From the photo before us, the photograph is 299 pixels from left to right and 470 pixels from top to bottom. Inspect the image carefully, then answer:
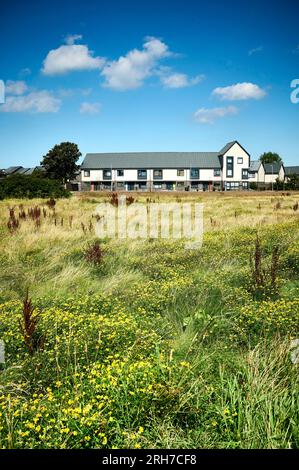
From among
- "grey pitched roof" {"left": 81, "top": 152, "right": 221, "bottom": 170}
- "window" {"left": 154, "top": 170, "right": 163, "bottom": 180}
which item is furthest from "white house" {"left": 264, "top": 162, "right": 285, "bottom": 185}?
"window" {"left": 154, "top": 170, "right": 163, "bottom": 180}

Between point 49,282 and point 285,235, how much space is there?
730 centimetres

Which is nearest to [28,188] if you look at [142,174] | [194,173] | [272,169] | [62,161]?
[62,161]

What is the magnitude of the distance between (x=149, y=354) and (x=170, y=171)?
6759 centimetres

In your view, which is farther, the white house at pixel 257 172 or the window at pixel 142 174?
the white house at pixel 257 172

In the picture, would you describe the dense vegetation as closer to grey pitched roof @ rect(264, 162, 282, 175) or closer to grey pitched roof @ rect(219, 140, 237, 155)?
grey pitched roof @ rect(219, 140, 237, 155)

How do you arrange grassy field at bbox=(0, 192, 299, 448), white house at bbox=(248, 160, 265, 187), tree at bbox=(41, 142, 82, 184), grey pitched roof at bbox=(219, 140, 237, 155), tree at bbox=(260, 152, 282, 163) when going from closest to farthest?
grassy field at bbox=(0, 192, 299, 448)
tree at bbox=(41, 142, 82, 184)
grey pitched roof at bbox=(219, 140, 237, 155)
white house at bbox=(248, 160, 265, 187)
tree at bbox=(260, 152, 282, 163)

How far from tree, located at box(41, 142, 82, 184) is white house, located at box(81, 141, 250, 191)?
364 centimetres

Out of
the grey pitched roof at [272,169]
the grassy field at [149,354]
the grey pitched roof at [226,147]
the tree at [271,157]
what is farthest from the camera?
the tree at [271,157]

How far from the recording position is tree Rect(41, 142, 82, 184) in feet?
212

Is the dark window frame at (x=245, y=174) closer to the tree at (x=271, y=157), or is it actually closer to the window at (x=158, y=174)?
the window at (x=158, y=174)

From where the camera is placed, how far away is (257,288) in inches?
235

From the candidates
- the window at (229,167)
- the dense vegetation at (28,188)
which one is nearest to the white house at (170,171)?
the window at (229,167)

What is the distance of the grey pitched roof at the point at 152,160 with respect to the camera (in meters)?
69.4
